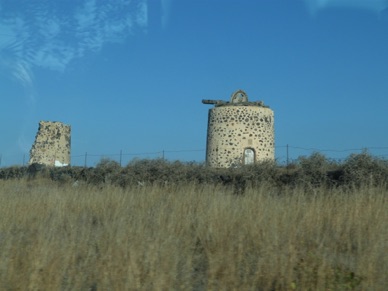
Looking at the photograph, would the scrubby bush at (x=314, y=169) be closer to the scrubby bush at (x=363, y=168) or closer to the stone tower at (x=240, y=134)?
the scrubby bush at (x=363, y=168)

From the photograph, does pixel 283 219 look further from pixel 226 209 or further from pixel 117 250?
pixel 117 250

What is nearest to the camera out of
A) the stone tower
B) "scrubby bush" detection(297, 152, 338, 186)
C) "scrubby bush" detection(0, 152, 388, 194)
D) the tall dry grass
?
the tall dry grass

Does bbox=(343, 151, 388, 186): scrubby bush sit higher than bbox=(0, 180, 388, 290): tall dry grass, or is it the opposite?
→ bbox=(343, 151, 388, 186): scrubby bush

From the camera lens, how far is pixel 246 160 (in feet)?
111

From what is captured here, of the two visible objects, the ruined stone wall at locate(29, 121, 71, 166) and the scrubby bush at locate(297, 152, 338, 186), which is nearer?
the scrubby bush at locate(297, 152, 338, 186)

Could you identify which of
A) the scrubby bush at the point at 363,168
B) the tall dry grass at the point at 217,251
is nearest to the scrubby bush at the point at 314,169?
the scrubby bush at the point at 363,168

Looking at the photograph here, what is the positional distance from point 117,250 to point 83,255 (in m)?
0.44

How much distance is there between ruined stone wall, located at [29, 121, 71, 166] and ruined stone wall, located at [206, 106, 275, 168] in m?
13.5

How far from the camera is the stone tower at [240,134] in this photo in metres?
34.0

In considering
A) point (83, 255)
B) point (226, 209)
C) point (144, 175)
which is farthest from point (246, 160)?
point (83, 255)

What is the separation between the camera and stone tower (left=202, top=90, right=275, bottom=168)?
112 ft

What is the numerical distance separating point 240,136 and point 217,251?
1161 inches

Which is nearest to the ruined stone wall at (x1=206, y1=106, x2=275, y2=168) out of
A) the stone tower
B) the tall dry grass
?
the stone tower

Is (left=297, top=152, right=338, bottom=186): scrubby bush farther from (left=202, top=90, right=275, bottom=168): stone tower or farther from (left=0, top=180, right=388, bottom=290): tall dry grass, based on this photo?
(left=202, top=90, right=275, bottom=168): stone tower
